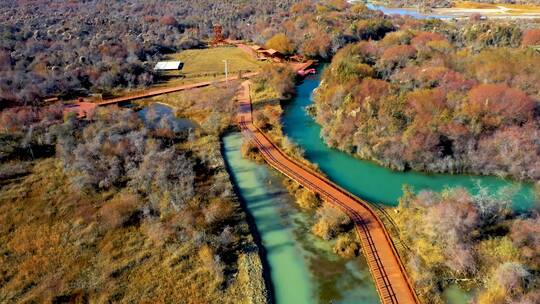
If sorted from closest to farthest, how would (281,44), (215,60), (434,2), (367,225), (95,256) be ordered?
(95,256)
(367,225)
(215,60)
(281,44)
(434,2)

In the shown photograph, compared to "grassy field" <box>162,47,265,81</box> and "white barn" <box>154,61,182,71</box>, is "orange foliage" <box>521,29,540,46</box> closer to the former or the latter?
"grassy field" <box>162,47,265,81</box>

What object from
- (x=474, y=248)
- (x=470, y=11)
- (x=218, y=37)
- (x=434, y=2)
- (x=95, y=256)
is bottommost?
(x=95, y=256)

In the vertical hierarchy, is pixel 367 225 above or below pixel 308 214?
above

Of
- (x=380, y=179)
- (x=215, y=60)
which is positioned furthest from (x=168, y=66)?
(x=380, y=179)

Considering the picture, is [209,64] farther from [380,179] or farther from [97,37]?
[380,179]

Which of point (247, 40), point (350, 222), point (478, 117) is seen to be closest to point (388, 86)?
point (478, 117)

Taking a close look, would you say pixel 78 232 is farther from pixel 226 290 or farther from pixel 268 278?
pixel 268 278

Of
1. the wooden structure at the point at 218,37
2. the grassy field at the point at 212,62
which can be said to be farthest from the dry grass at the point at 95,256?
the wooden structure at the point at 218,37
